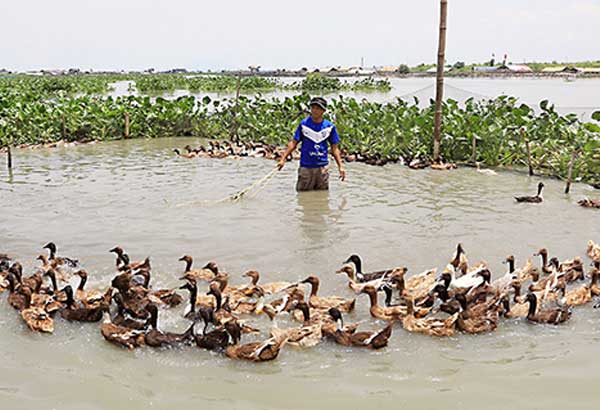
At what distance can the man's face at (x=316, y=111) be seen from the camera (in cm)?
960

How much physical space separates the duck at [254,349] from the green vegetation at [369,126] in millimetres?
9228

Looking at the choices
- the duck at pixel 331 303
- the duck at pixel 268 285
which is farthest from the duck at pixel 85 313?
the duck at pixel 331 303

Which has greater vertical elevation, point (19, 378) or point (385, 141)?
point (385, 141)

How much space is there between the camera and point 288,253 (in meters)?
7.45

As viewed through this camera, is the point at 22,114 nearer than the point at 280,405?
No

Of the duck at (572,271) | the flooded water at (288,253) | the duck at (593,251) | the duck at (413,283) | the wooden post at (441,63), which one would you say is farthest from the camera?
the wooden post at (441,63)

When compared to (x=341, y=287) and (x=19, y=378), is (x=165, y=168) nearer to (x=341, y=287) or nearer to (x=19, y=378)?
(x=341, y=287)

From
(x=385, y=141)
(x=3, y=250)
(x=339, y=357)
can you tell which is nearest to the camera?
(x=339, y=357)

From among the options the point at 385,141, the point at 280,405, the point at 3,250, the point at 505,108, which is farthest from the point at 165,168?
the point at 280,405

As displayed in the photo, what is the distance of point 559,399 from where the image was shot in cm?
413

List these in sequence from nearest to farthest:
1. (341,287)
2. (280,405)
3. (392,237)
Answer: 1. (280,405)
2. (341,287)
3. (392,237)

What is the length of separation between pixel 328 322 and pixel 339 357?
47cm

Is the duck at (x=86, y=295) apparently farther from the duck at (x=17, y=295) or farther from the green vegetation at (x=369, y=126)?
the green vegetation at (x=369, y=126)

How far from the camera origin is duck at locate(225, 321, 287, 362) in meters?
4.64
